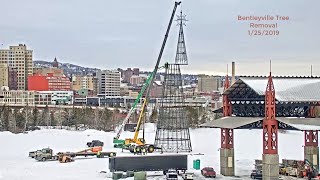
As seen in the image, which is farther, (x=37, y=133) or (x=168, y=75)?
(x=37, y=133)

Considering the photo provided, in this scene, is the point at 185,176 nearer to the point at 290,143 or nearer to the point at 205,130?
the point at 290,143

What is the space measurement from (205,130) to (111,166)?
69.7 m

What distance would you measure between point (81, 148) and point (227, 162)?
1369 inches

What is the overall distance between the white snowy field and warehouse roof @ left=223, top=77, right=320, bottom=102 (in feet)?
28.5

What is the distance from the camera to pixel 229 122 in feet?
166

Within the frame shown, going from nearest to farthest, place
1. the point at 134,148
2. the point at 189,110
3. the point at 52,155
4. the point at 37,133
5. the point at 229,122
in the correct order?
1. the point at 229,122
2. the point at 52,155
3. the point at 134,148
4. the point at 37,133
5. the point at 189,110

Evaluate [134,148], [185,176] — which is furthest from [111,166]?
[134,148]

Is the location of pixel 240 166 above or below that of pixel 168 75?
below

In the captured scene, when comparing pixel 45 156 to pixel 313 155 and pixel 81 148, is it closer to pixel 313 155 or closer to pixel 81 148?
A: pixel 81 148

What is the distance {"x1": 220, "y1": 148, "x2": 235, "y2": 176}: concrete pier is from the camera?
51969 mm

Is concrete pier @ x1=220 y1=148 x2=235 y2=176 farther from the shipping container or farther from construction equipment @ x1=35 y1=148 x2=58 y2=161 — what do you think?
construction equipment @ x1=35 y1=148 x2=58 y2=161

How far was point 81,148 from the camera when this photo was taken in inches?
3221

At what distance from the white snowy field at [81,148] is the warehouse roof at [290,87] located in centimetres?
868

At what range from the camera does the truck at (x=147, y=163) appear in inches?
2024
